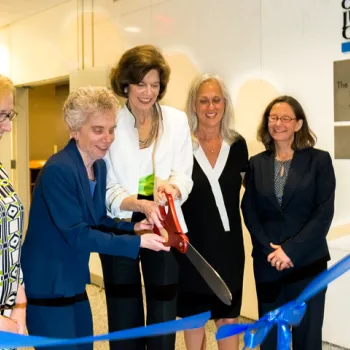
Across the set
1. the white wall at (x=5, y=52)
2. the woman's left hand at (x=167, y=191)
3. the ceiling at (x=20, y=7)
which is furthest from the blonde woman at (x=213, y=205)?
the white wall at (x=5, y=52)

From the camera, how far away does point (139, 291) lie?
6.97ft

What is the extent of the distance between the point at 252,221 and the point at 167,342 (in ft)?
2.46

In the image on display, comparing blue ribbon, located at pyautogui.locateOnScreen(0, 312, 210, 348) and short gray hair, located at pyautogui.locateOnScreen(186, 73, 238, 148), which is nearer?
blue ribbon, located at pyautogui.locateOnScreen(0, 312, 210, 348)

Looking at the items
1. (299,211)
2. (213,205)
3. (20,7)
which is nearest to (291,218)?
(299,211)

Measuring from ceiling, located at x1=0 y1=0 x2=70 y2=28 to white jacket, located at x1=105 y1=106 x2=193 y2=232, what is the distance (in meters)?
3.69

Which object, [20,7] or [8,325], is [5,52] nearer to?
[20,7]

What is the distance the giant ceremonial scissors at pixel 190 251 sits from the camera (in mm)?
1514

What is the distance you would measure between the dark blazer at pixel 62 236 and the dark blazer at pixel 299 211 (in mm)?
904

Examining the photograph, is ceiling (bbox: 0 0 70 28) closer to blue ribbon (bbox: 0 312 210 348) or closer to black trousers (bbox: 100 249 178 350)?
black trousers (bbox: 100 249 178 350)

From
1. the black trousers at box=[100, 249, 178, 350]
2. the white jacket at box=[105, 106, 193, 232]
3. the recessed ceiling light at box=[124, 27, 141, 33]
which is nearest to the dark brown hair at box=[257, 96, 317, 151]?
the white jacket at box=[105, 106, 193, 232]

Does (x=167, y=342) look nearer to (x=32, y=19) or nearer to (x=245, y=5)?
(x=245, y=5)

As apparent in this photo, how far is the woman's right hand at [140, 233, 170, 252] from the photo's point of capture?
1732mm

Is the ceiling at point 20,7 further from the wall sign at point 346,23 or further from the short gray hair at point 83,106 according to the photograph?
the short gray hair at point 83,106

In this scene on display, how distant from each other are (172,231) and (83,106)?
1.81ft
